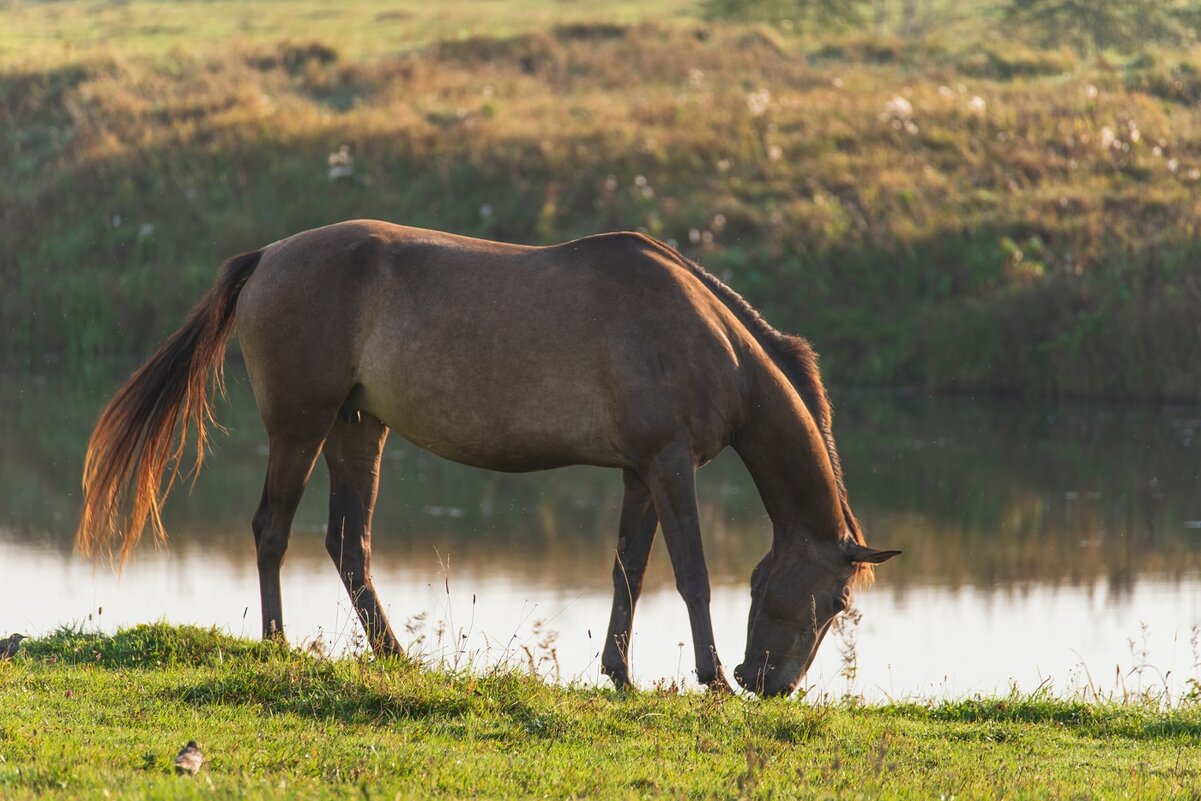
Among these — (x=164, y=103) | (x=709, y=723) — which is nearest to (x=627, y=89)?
(x=164, y=103)

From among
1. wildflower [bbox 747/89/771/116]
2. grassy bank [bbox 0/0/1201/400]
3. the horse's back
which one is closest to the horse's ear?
the horse's back

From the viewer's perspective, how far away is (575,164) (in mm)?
19766

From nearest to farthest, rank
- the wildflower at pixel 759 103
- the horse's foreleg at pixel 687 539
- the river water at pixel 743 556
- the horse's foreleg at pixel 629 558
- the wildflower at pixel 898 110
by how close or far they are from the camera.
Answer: the horse's foreleg at pixel 687 539 < the horse's foreleg at pixel 629 558 < the river water at pixel 743 556 < the wildflower at pixel 898 110 < the wildflower at pixel 759 103

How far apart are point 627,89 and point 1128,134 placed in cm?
780

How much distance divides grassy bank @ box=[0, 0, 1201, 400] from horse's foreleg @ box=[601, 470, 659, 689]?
10183 millimetres

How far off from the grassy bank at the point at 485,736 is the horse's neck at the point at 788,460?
821 mm

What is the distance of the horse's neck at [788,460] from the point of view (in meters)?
6.31

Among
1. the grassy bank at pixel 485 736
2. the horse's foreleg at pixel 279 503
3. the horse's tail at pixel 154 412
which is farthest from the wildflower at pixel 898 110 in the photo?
the grassy bank at pixel 485 736

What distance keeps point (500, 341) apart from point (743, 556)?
14.3 feet

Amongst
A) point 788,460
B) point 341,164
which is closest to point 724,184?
point 341,164

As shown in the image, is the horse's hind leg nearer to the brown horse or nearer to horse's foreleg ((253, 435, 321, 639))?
the brown horse

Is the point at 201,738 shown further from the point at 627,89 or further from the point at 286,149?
the point at 627,89

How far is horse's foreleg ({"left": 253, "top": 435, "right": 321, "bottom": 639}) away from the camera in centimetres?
676

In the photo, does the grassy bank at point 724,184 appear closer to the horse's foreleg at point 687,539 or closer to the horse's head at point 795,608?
the horse's head at point 795,608
